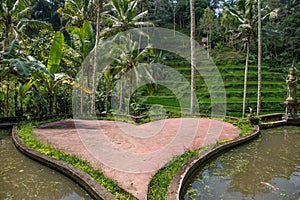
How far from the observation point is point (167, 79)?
31.2 meters

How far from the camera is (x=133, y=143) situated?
7.97 metres

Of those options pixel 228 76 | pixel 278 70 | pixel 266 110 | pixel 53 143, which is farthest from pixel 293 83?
pixel 278 70

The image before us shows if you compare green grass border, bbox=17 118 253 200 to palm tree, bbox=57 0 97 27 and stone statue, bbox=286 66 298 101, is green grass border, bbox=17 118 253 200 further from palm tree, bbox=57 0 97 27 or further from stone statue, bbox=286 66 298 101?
palm tree, bbox=57 0 97 27

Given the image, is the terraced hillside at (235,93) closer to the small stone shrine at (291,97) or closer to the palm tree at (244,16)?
the small stone shrine at (291,97)

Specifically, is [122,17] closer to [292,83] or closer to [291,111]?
[292,83]

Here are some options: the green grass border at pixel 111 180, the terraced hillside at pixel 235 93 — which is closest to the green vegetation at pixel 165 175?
the green grass border at pixel 111 180

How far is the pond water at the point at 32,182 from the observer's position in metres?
4.66

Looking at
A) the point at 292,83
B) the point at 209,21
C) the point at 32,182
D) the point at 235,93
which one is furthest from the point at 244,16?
the point at 209,21

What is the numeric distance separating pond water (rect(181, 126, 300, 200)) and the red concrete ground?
2.89ft

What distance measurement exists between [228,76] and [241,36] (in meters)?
11.9

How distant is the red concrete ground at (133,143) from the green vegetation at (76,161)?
179 millimetres

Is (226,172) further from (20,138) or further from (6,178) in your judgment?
(20,138)

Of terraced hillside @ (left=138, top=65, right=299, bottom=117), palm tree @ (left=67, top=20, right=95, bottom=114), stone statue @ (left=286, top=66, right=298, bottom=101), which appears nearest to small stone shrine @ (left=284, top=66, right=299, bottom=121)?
stone statue @ (left=286, top=66, right=298, bottom=101)

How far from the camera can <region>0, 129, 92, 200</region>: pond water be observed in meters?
4.66
